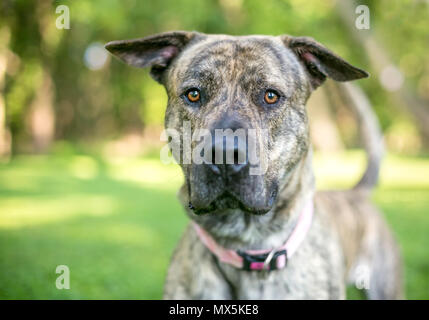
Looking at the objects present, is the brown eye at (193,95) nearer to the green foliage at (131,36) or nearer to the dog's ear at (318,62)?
the dog's ear at (318,62)

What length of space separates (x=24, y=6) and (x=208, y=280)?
53.2 ft

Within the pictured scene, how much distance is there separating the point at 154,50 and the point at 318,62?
3.49ft

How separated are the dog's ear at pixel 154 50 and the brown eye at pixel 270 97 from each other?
2.46 feet

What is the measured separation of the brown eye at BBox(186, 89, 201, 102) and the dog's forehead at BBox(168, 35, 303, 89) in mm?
88

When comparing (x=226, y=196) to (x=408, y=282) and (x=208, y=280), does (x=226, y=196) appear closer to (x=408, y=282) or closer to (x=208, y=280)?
(x=208, y=280)

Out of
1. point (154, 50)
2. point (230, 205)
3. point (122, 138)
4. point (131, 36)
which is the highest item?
point (131, 36)

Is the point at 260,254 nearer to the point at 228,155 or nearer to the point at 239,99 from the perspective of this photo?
the point at 228,155

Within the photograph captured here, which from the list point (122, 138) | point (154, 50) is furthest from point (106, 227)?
point (122, 138)

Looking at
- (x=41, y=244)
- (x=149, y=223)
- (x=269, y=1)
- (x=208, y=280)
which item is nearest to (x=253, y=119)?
(x=208, y=280)

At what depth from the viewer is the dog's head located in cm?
230

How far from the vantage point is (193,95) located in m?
2.67

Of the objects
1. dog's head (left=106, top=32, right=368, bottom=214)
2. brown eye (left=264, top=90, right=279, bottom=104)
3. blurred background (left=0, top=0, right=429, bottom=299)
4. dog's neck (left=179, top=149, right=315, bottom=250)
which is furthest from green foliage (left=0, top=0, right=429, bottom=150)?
dog's neck (left=179, top=149, right=315, bottom=250)

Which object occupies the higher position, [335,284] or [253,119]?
[253,119]

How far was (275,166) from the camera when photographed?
2527mm
